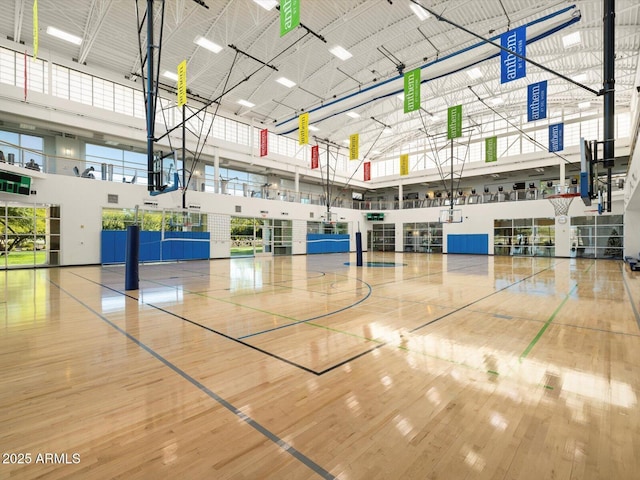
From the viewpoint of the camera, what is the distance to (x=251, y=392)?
9.66 ft

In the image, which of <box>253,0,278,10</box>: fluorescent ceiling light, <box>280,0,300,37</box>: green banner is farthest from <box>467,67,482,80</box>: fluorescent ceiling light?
<box>280,0,300,37</box>: green banner

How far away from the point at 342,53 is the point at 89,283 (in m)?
15.8

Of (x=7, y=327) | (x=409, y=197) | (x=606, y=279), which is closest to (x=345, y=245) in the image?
(x=409, y=197)

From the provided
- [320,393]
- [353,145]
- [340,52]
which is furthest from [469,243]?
[320,393]

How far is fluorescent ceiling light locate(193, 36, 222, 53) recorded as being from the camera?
1550cm

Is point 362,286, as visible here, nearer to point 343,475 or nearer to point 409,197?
point 343,475

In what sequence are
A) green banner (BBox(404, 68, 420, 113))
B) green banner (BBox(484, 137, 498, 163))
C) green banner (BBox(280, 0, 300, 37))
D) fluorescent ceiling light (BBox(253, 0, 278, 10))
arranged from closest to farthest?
green banner (BBox(280, 0, 300, 37)), fluorescent ceiling light (BBox(253, 0, 278, 10)), green banner (BBox(404, 68, 420, 113)), green banner (BBox(484, 137, 498, 163))

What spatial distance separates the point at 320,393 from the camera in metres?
2.91

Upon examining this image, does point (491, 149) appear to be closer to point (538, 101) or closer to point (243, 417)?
point (538, 101)

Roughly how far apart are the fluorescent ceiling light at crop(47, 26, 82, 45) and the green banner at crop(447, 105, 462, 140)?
19.0m

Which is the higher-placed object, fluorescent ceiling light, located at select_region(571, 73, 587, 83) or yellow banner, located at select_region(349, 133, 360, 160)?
fluorescent ceiling light, located at select_region(571, 73, 587, 83)

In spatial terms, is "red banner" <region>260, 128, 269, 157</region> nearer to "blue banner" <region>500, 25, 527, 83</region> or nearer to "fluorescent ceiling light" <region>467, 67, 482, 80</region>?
"fluorescent ceiling light" <region>467, 67, 482, 80</region>

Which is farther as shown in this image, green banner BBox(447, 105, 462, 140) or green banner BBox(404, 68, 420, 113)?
green banner BBox(447, 105, 462, 140)

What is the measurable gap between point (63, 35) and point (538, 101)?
23226mm
